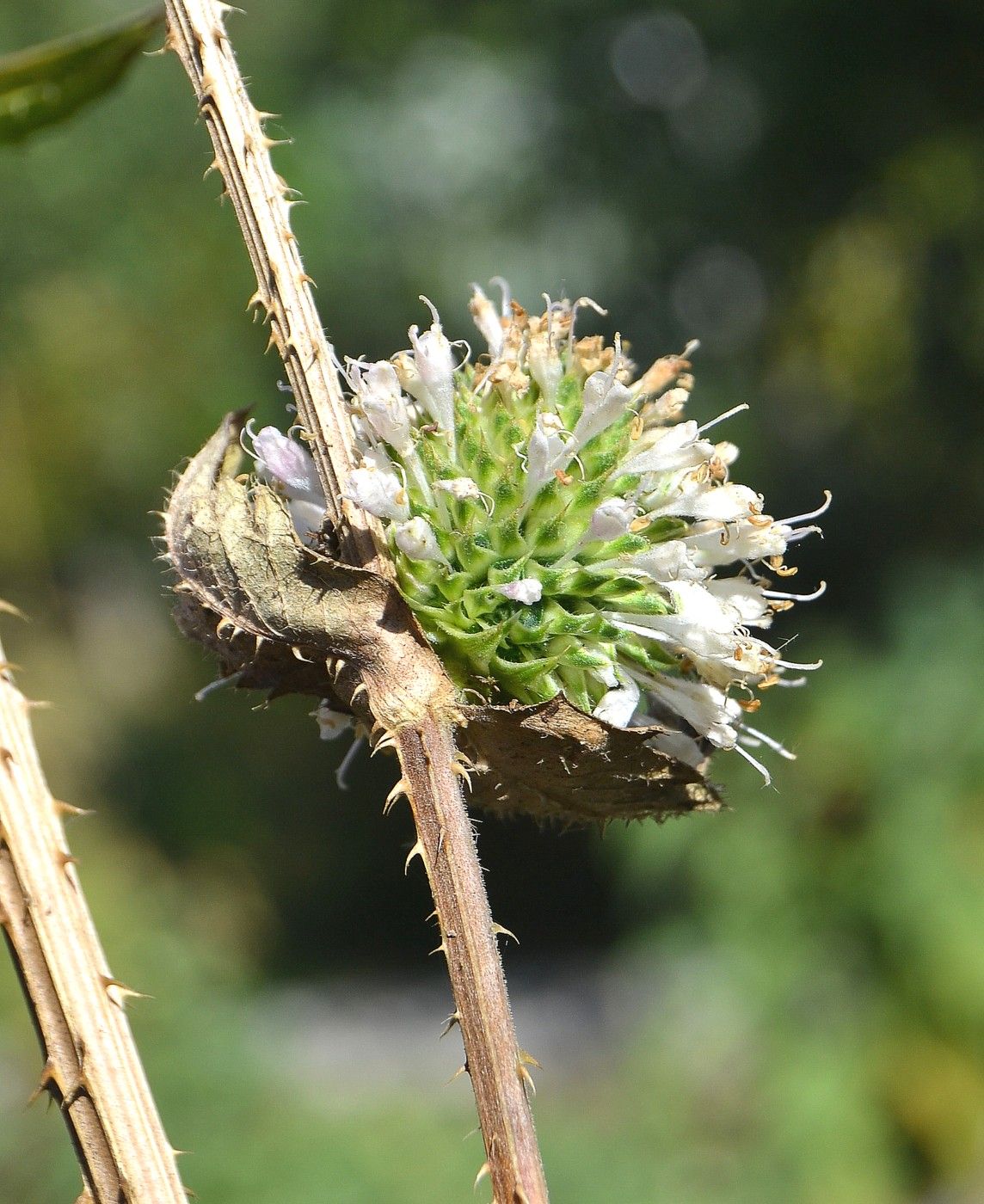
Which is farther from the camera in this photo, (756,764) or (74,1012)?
(756,764)

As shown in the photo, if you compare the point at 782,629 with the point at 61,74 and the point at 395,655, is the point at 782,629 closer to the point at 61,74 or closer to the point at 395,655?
the point at 61,74

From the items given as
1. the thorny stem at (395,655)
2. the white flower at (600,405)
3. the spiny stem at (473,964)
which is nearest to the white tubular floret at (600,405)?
the white flower at (600,405)

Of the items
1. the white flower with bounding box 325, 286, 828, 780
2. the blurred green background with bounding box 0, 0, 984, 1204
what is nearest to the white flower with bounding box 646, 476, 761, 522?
the white flower with bounding box 325, 286, 828, 780

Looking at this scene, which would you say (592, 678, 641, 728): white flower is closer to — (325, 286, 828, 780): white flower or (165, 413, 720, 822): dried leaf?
(325, 286, 828, 780): white flower

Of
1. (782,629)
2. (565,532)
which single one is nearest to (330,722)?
(565,532)

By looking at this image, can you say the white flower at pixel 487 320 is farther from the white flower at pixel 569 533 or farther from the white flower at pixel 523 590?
the white flower at pixel 523 590

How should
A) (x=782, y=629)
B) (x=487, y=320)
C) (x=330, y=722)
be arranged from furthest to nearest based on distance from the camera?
(x=782, y=629), (x=487, y=320), (x=330, y=722)

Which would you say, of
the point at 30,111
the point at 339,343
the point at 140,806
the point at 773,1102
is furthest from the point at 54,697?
the point at 30,111
